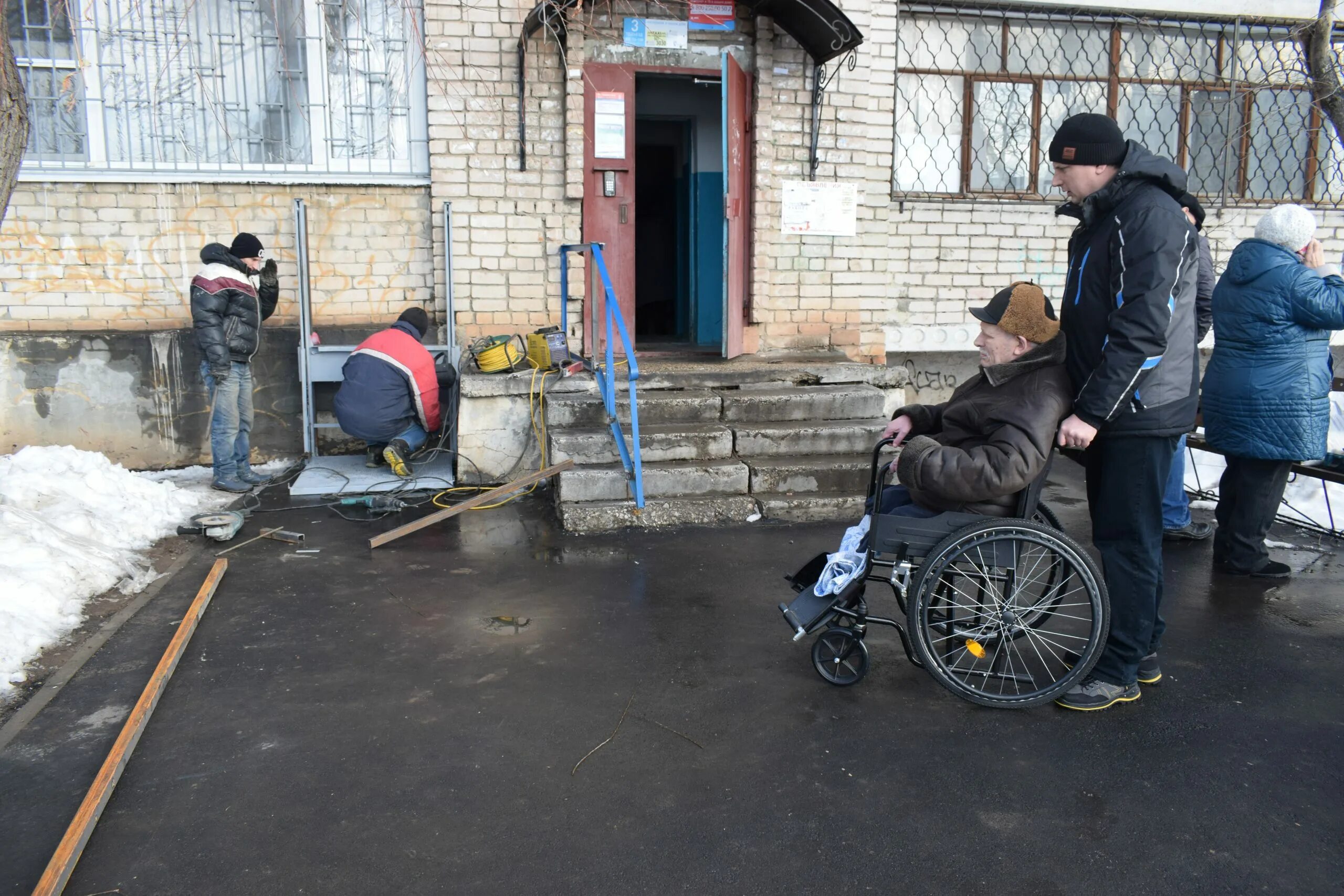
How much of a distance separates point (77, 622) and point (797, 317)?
548cm

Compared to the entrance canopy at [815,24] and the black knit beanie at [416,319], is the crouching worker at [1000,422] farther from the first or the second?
the black knit beanie at [416,319]

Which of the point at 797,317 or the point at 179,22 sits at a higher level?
the point at 179,22

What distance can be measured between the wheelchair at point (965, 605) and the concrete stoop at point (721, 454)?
6.88 ft

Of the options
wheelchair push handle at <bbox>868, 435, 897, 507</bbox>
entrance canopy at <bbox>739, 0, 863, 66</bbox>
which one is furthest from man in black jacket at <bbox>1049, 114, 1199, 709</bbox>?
entrance canopy at <bbox>739, 0, 863, 66</bbox>

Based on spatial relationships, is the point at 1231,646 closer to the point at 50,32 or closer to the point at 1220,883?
the point at 1220,883

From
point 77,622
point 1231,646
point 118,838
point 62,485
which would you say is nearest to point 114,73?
point 62,485

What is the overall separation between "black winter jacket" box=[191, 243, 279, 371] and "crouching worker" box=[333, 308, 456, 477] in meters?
0.68

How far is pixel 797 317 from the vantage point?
8.05 m

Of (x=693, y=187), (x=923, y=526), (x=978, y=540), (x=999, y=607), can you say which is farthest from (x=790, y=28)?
(x=999, y=607)

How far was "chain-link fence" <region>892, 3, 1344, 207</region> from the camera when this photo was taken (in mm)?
8703

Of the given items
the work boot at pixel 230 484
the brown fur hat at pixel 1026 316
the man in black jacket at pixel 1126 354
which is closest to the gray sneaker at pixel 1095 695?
the man in black jacket at pixel 1126 354

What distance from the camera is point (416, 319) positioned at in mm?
7012

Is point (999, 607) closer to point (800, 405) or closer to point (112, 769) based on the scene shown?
point (112, 769)

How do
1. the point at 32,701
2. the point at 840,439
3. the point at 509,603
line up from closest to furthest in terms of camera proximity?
the point at 32,701
the point at 509,603
the point at 840,439
